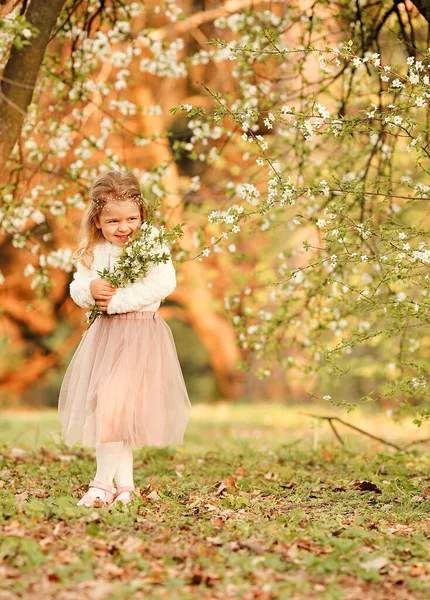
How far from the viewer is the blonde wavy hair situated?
177 inches

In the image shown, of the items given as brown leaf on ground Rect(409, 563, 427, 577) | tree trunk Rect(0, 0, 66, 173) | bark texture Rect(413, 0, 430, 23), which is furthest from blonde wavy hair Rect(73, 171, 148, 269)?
brown leaf on ground Rect(409, 563, 427, 577)

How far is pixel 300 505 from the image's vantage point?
14.6 feet

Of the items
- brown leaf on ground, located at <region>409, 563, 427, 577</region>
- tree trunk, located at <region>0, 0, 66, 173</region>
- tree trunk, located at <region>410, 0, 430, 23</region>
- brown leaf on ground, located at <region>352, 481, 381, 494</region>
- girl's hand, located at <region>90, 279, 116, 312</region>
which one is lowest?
brown leaf on ground, located at <region>409, 563, 427, 577</region>

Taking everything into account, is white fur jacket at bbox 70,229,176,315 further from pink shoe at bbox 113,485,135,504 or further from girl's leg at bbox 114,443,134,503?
pink shoe at bbox 113,485,135,504

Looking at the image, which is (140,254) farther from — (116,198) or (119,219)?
(116,198)

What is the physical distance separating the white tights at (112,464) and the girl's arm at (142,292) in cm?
71

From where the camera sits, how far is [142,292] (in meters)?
4.35

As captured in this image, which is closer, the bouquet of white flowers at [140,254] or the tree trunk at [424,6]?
the bouquet of white flowers at [140,254]

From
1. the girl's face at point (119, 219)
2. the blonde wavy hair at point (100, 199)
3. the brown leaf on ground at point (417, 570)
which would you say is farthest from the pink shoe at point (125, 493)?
the brown leaf on ground at point (417, 570)

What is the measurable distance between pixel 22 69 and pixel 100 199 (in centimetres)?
122

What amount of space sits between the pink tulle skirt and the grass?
37 cm

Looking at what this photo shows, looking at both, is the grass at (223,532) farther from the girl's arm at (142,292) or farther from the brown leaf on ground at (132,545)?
the girl's arm at (142,292)

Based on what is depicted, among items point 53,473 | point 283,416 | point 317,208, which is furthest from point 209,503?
point 283,416

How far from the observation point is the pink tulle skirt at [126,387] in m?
4.31
